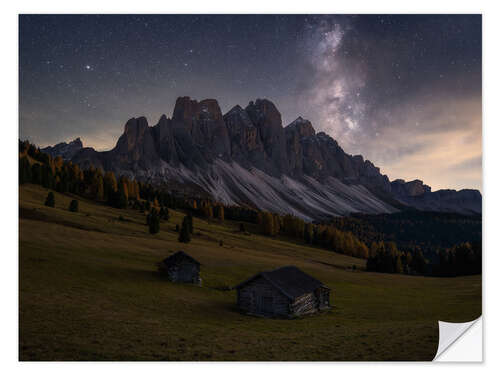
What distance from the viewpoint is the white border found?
1609cm

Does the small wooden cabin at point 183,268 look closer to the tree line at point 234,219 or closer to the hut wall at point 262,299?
the hut wall at point 262,299

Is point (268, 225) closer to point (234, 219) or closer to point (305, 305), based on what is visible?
point (234, 219)

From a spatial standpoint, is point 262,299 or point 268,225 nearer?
point 262,299

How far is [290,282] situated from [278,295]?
2.18 m

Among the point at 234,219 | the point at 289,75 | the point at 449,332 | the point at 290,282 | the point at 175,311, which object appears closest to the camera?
the point at 449,332

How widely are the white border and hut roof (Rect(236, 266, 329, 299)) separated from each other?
11.6 m

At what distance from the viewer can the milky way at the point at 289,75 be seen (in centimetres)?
2167

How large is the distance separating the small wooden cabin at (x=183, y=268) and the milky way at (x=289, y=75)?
15407 millimetres

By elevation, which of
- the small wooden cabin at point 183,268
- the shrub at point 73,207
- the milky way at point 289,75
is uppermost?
the milky way at point 289,75

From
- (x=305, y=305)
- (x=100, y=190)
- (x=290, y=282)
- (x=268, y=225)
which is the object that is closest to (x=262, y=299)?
(x=290, y=282)

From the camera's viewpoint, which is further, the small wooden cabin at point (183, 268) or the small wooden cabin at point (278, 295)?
the small wooden cabin at point (183, 268)

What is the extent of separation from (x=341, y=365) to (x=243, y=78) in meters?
19.8
